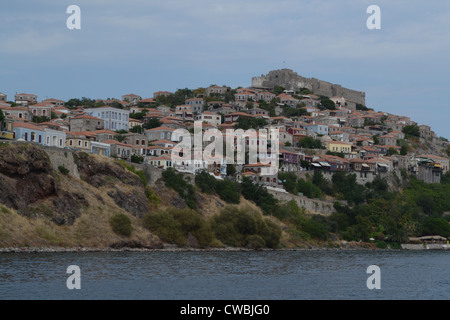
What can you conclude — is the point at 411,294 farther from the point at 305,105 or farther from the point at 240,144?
the point at 305,105

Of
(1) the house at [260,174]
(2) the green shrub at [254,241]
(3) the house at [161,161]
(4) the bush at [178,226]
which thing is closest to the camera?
(4) the bush at [178,226]

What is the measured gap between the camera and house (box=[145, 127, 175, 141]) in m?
92.6

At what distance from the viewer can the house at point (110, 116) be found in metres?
95.5

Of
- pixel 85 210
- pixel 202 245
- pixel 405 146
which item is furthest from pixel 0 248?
pixel 405 146

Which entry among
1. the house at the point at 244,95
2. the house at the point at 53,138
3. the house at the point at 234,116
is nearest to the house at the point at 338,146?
the house at the point at 234,116

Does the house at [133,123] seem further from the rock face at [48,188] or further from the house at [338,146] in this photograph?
the rock face at [48,188]

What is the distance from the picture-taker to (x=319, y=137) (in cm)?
10994

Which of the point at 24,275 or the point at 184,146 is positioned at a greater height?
the point at 184,146

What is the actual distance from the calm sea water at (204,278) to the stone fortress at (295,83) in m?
101

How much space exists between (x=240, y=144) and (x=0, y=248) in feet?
169

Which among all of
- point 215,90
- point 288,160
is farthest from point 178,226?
point 215,90

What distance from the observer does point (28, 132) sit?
63688 millimetres

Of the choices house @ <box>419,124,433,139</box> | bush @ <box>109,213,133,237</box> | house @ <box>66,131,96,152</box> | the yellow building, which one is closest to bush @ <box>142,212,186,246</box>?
bush @ <box>109,213,133,237</box>

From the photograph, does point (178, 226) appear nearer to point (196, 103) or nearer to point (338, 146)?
point (338, 146)
